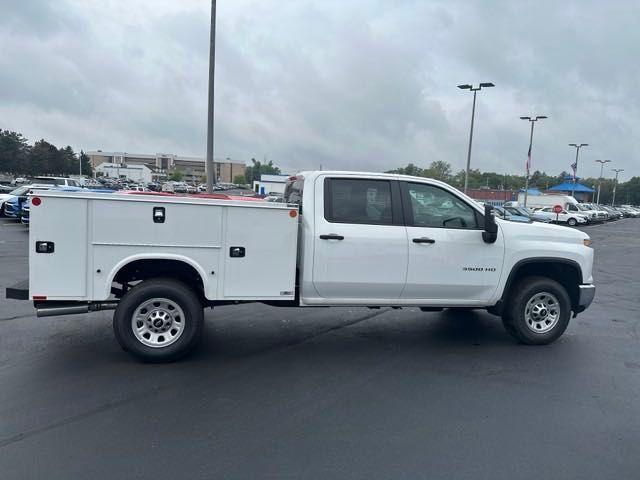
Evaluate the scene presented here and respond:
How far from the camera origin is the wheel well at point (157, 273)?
17.7 feet

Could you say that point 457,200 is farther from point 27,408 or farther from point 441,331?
point 27,408

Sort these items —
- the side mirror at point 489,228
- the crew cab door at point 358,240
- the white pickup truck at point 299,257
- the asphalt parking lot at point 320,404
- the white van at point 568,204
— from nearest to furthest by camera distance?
the asphalt parking lot at point 320,404, the white pickup truck at point 299,257, the crew cab door at point 358,240, the side mirror at point 489,228, the white van at point 568,204

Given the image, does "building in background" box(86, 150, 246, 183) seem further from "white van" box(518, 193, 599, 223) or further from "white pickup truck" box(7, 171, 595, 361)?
"white pickup truck" box(7, 171, 595, 361)

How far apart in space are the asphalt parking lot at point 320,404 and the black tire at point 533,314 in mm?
169

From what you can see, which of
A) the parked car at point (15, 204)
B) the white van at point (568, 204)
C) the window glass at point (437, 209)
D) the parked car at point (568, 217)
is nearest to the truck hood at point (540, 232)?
the window glass at point (437, 209)

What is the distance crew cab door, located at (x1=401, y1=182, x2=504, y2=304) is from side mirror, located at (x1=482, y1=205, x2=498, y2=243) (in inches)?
3.3

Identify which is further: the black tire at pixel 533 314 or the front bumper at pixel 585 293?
the front bumper at pixel 585 293

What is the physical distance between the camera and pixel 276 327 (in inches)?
277

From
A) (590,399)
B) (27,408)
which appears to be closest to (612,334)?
(590,399)

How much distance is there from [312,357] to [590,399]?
2727mm

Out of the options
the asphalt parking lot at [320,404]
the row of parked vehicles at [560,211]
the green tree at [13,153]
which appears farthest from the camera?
the green tree at [13,153]

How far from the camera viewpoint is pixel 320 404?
454cm

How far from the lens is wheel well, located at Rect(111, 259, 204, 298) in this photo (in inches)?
213

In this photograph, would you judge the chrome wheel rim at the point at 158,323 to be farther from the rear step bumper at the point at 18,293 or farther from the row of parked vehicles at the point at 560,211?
the row of parked vehicles at the point at 560,211
